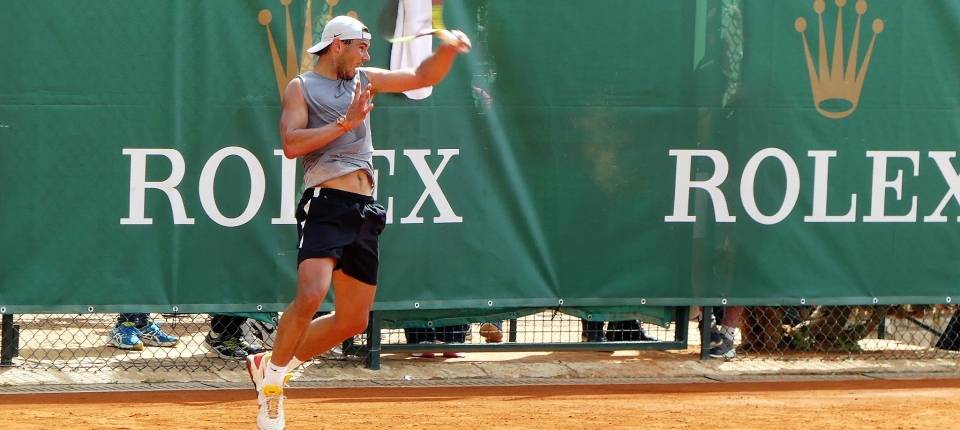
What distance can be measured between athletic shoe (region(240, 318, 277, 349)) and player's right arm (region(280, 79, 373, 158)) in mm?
2505

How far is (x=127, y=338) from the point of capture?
8125 mm

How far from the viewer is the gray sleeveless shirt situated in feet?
17.7

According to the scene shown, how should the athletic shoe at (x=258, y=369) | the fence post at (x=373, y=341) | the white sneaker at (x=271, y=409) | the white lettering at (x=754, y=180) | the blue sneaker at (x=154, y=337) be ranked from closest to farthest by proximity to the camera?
the white sneaker at (x=271, y=409)
the athletic shoe at (x=258, y=369)
the fence post at (x=373, y=341)
the white lettering at (x=754, y=180)
the blue sneaker at (x=154, y=337)

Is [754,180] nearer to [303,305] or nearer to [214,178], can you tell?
[214,178]

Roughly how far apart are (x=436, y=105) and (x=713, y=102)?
66.2 inches

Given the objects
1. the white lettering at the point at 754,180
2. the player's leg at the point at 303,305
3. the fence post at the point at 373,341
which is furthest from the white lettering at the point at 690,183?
the player's leg at the point at 303,305

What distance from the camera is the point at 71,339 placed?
8586 mm

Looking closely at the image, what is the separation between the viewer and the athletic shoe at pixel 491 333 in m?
8.45

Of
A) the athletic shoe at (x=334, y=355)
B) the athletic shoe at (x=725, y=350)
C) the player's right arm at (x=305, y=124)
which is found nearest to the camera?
the player's right arm at (x=305, y=124)

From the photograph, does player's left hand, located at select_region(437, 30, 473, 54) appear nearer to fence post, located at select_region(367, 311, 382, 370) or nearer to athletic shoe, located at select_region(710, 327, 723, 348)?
fence post, located at select_region(367, 311, 382, 370)

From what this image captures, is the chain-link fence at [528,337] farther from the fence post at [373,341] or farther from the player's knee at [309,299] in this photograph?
the player's knee at [309,299]

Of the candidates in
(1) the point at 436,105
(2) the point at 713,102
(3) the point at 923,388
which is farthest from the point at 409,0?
(3) the point at 923,388

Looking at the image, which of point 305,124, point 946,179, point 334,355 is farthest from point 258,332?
point 946,179

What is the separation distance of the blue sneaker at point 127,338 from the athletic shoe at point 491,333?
A: 7.06 ft
